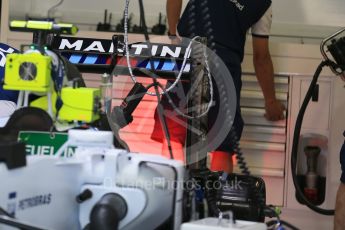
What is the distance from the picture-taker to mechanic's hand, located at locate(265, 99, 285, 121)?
130 inches

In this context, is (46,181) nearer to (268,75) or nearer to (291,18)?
(268,75)

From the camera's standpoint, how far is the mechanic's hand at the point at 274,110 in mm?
3305

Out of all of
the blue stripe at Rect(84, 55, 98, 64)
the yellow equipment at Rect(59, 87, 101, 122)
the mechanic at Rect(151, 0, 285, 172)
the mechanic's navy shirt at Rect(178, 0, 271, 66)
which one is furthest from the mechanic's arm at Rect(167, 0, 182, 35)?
the yellow equipment at Rect(59, 87, 101, 122)

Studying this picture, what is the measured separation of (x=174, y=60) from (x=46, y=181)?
39.6 inches

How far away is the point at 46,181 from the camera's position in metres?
1.26

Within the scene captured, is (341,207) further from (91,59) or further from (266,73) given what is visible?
(91,59)

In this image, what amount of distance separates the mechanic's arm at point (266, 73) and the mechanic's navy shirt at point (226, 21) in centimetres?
17

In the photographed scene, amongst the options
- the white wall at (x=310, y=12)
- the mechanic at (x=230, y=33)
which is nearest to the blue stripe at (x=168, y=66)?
the mechanic at (x=230, y=33)

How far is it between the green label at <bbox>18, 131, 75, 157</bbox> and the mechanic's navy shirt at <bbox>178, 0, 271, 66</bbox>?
4.91 feet

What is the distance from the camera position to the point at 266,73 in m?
3.23

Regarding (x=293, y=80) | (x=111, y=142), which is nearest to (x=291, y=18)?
(x=293, y=80)

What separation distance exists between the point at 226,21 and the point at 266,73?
1.39 feet

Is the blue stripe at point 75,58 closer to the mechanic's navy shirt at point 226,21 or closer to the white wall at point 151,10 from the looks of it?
the mechanic's navy shirt at point 226,21

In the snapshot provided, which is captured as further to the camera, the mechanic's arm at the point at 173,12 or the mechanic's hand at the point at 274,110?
the mechanic's hand at the point at 274,110
